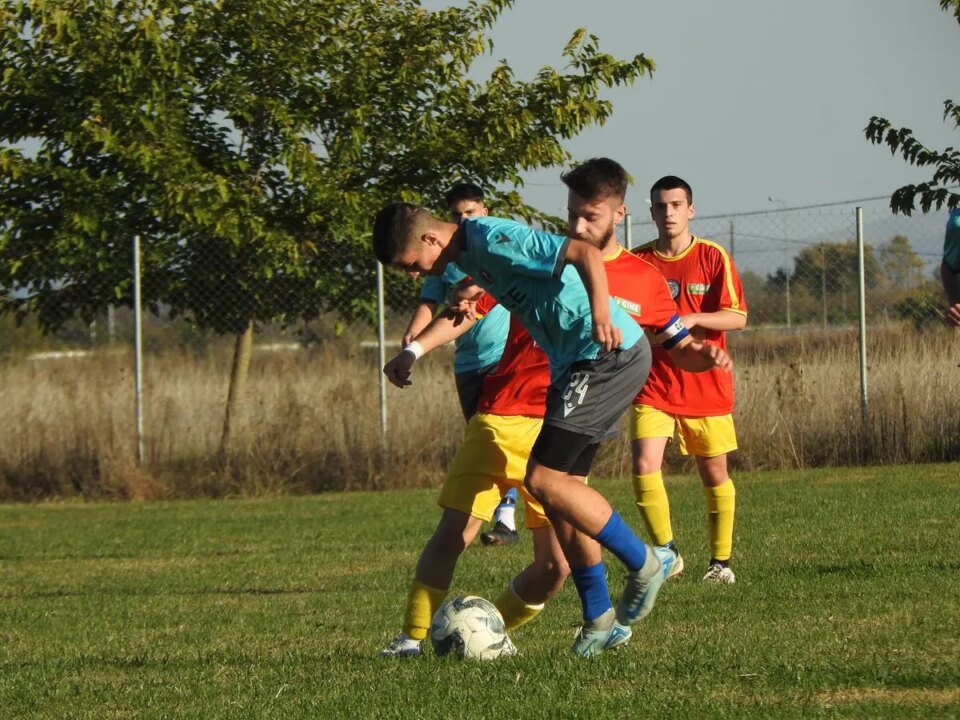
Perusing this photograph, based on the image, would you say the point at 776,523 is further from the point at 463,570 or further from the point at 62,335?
the point at 62,335

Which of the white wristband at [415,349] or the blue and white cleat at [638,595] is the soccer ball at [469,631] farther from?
the white wristband at [415,349]

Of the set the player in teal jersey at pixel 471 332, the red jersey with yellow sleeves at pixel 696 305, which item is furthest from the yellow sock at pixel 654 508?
the player in teal jersey at pixel 471 332

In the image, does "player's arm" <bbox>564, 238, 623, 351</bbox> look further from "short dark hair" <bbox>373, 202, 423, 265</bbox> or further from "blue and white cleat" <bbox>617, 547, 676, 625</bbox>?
"blue and white cleat" <bbox>617, 547, 676, 625</bbox>

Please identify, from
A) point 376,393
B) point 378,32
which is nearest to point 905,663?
point 376,393

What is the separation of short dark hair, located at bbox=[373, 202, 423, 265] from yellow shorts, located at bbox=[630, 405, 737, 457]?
2851mm

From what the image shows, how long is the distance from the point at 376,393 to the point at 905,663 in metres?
10.8

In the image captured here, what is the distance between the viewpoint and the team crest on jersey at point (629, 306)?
5.97 meters

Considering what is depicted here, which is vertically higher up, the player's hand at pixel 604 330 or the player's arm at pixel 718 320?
the player's arm at pixel 718 320

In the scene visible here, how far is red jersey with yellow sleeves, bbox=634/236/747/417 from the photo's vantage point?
7.88 m

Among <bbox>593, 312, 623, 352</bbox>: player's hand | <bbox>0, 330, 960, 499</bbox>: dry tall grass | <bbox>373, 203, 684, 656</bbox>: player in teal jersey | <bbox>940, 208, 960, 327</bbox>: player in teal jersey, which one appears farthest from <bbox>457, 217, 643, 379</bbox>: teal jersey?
<bbox>0, 330, 960, 499</bbox>: dry tall grass

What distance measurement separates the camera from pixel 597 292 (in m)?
5.06

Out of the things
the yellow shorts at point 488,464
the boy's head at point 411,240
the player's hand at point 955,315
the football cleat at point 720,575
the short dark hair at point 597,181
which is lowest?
the football cleat at point 720,575

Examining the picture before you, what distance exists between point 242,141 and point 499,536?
26.5ft

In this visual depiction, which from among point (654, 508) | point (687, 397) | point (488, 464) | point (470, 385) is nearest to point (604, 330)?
point (488, 464)
